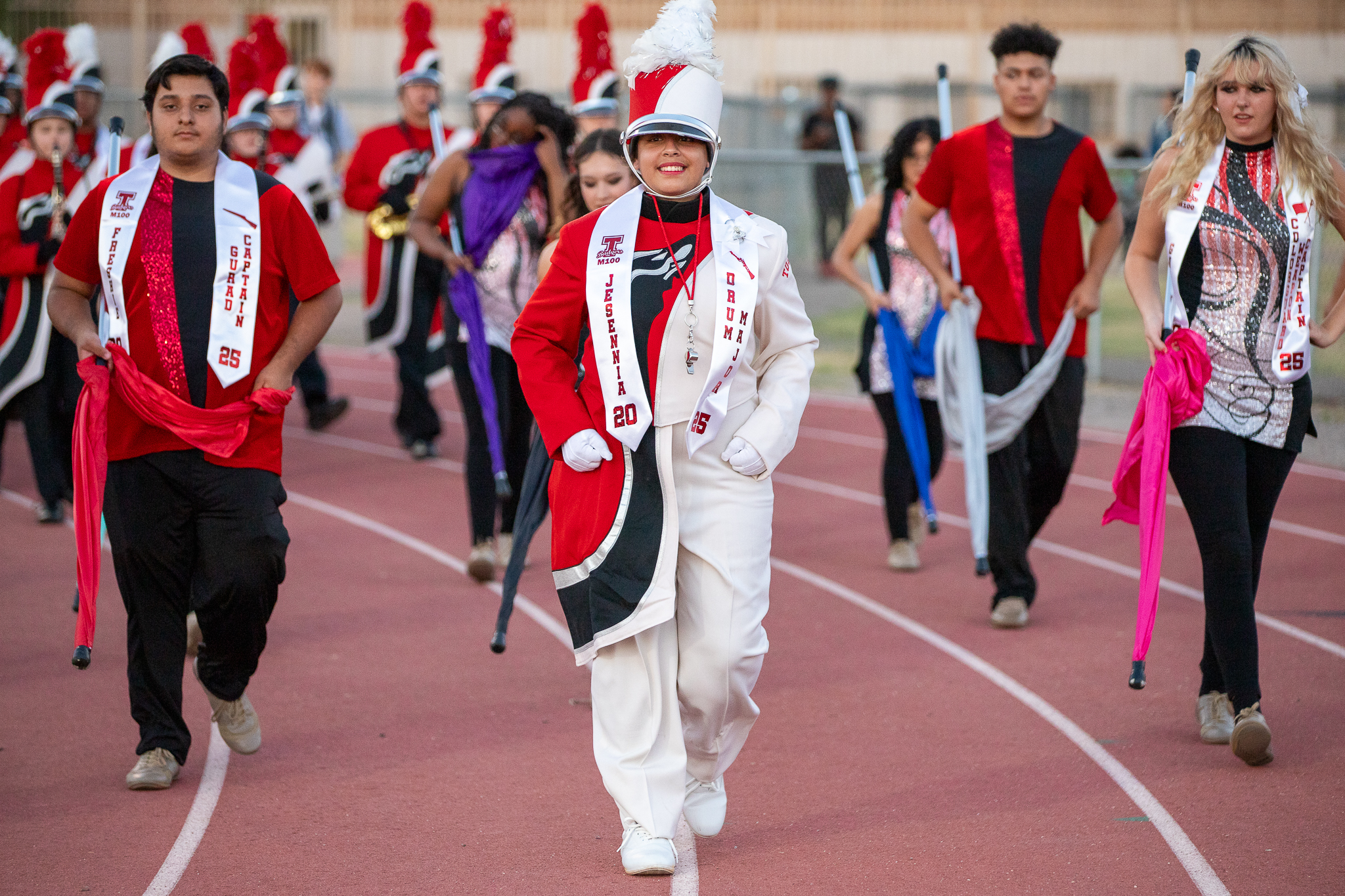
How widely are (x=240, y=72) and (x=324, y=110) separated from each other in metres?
5.91

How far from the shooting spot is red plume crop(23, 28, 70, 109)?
932 cm

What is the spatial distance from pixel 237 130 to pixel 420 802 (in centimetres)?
673

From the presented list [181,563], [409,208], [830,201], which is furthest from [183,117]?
[830,201]

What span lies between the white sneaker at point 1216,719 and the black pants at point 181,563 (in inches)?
119

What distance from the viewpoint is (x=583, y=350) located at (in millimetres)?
4301

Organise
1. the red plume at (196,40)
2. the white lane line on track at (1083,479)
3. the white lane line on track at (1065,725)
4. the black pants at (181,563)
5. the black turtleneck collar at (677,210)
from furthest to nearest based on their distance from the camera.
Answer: the red plume at (196,40) < the white lane line on track at (1083,479) < the black pants at (181,563) < the white lane line on track at (1065,725) < the black turtleneck collar at (677,210)

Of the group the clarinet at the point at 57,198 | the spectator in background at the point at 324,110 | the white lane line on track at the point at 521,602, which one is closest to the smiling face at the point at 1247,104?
the white lane line on track at the point at 521,602

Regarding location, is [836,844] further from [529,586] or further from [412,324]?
[412,324]

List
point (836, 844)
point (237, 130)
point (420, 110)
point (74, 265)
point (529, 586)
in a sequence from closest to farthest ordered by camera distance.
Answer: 1. point (836, 844)
2. point (74, 265)
3. point (529, 586)
4. point (237, 130)
5. point (420, 110)

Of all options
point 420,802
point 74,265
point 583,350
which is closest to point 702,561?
point 583,350

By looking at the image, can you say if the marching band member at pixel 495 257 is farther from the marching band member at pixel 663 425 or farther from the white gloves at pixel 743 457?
the white gloves at pixel 743 457

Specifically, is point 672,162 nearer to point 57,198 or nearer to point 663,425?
point 663,425

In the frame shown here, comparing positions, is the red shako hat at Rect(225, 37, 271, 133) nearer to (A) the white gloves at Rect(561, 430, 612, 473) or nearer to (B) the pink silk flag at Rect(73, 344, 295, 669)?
(B) the pink silk flag at Rect(73, 344, 295, 669)

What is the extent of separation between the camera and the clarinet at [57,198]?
28.3 ft
